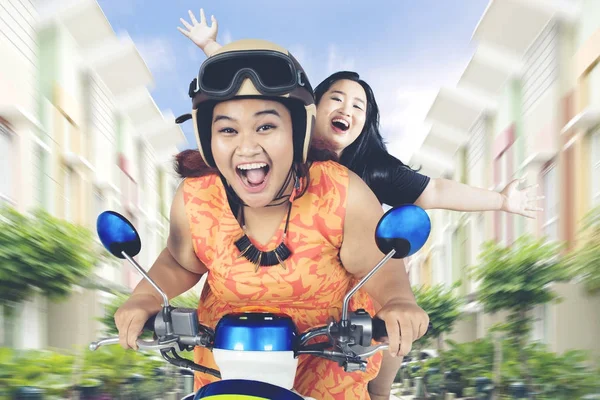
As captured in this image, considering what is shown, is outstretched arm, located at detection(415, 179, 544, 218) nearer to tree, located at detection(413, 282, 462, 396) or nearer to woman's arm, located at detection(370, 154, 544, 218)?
woman's arm, located at detection(370, 154, 544, 218)

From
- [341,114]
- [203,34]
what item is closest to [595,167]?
[341,114]

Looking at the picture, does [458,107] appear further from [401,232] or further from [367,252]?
[401,232]

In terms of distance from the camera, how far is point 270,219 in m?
1.51

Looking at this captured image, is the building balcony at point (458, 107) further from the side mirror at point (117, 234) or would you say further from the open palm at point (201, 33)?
the side mirror at point (117, 234)

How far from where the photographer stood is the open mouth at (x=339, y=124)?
7.03 ft

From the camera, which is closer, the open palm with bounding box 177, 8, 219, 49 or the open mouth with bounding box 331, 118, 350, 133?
the open mouth with bounding box 331, 118, 350, 133

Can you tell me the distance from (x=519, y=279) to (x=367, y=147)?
3109 mm

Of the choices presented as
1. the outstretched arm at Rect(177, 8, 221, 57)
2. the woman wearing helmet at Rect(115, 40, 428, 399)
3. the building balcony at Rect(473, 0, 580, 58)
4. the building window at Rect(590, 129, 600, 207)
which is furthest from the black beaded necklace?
the building balcony at Rect(473, 0, 580, 58)

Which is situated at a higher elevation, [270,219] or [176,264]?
[270,219]

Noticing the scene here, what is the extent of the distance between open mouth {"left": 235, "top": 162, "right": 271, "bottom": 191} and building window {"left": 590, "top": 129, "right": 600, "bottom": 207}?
12.2 ft

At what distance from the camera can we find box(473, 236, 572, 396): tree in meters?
4.82

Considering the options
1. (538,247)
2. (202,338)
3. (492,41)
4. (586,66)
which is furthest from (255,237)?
(492,41)

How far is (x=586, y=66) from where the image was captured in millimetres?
5191

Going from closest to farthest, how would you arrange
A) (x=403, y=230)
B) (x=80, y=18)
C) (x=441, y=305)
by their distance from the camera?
(x=403, y=230)
(x=441, y=305)
(x=80, y=18)
